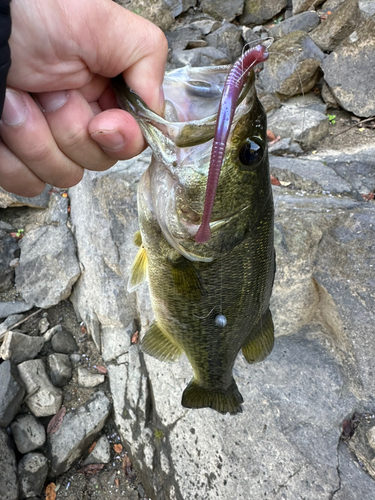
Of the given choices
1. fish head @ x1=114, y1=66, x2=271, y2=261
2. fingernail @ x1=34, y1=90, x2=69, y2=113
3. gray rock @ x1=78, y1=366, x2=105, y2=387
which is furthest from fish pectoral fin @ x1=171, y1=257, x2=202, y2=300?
gray rock @ x1=78, y1=366, x2=105, y2=387

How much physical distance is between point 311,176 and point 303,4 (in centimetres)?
614

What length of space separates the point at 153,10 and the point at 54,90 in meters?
8.64

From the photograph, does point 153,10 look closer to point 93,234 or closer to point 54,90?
point 93,234

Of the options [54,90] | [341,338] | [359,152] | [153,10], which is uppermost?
[54,90]

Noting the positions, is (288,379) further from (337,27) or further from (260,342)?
(337,27)

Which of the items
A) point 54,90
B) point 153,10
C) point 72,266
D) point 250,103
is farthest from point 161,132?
point 153,10

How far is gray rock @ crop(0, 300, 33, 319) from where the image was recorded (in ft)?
12.0

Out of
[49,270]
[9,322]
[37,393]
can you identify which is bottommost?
[37,393]

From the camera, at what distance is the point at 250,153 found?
53.1 inches

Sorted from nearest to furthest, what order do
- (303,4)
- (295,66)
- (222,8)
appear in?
1. (295,66)
2. (303,4)
3. (222,8)

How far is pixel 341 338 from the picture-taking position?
102 inches

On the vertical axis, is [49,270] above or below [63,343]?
above

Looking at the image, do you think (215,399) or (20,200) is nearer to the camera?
(215,399)

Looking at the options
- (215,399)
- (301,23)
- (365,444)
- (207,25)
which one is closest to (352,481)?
(365,444)
